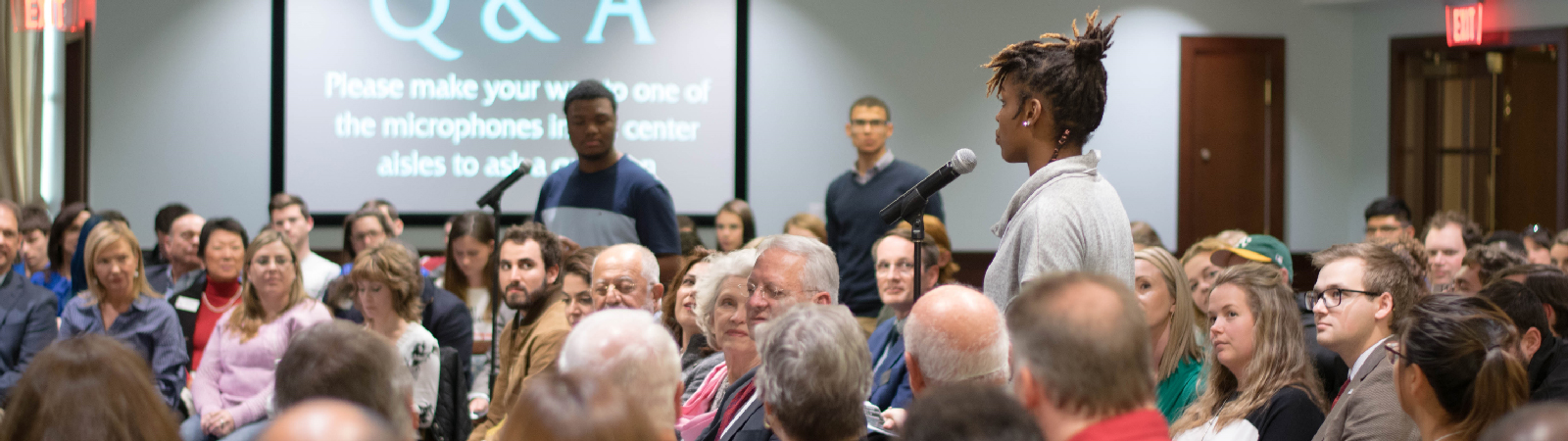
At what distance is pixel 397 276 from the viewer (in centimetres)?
372

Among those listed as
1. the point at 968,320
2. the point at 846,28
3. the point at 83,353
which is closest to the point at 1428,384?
the point at 968,320

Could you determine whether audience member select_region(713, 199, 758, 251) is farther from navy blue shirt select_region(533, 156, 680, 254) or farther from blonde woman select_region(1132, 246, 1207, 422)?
blonde woman select_region(1132, 246, 1207, 422)

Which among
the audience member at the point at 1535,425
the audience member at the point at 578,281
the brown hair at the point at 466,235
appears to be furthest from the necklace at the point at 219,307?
the audience member at the point at 1535,425

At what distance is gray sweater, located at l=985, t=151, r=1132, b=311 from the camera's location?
1.78m

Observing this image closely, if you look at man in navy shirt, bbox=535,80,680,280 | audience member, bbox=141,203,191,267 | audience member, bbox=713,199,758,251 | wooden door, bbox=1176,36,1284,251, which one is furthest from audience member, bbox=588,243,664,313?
wooden door, bbox=1176,36,1284,251

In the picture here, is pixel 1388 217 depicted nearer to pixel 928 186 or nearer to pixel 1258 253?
pixel 1258 253

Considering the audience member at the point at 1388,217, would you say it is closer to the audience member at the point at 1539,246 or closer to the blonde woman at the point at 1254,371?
the audience member at the point at 1539,246

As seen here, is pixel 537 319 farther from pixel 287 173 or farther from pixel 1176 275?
pixel 287 173

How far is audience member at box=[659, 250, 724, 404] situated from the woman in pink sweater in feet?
4.53

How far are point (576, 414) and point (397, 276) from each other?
2776 millimetres

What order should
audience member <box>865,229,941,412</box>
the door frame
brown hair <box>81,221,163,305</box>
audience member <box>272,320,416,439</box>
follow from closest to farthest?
audience member <box>272,320,416,439</box> < audience member <box>865,229,941,412</box> < brown hair <box>81,221,163,305</box> < the door frame

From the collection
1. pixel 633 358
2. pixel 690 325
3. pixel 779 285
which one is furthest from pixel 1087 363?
pixel 690 325

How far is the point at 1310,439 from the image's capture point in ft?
7.65

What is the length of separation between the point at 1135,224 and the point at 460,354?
8.72 feet
